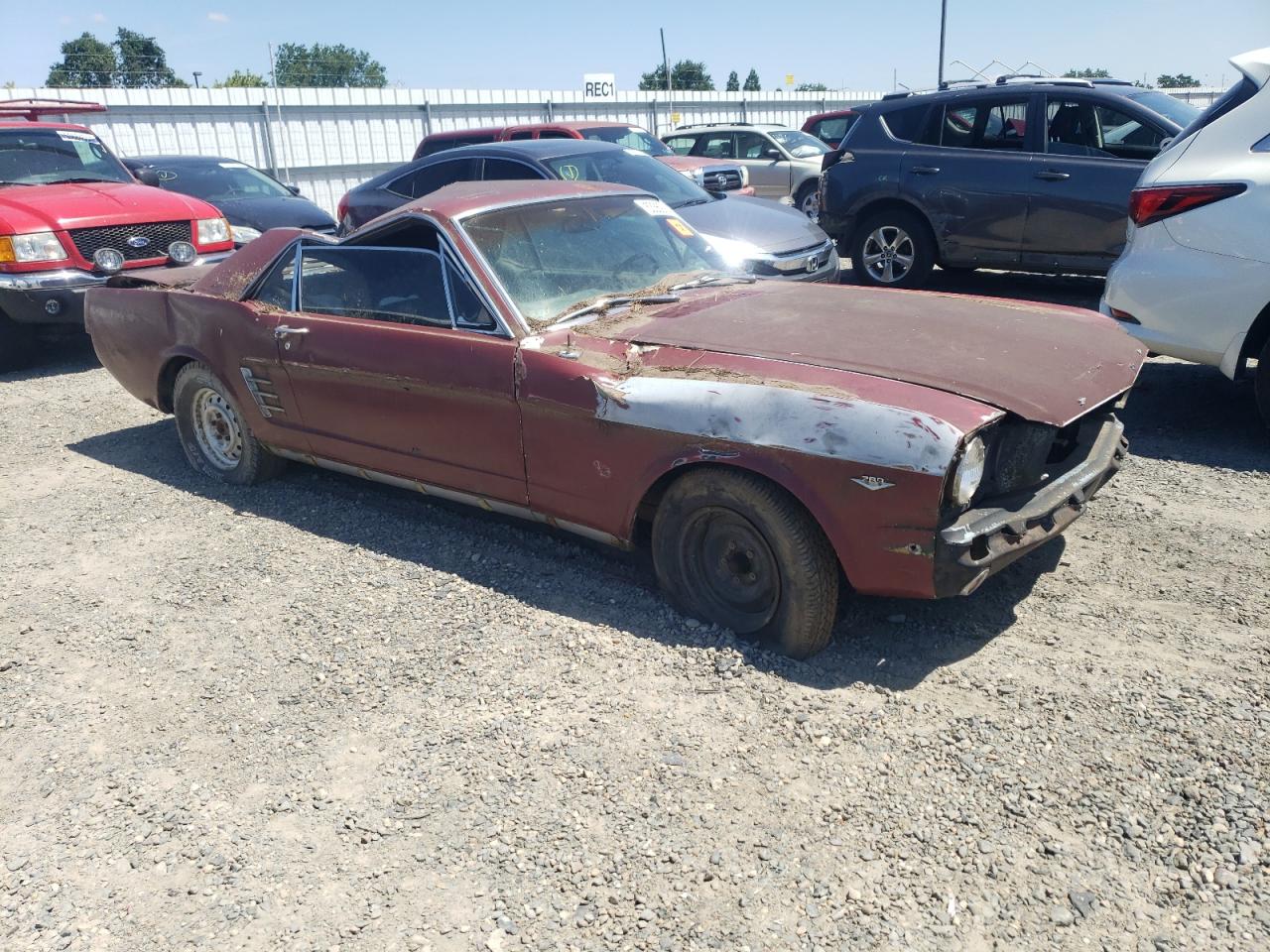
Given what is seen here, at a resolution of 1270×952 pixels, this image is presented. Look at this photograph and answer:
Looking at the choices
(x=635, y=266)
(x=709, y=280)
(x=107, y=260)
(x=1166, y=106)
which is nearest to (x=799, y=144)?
(x=1166, y=106)

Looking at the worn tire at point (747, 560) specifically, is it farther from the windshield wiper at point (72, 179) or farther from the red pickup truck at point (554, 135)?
the red pickup truck at point (554, 135)

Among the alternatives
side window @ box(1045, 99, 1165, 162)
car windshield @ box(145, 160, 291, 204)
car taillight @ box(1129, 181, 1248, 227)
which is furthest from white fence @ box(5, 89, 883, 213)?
car taillight @ box(1129, 181, 1248, 227)

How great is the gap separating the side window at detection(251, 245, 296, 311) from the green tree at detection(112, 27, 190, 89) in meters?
63.9

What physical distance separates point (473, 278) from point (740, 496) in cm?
156

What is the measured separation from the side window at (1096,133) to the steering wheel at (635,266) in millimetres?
5276

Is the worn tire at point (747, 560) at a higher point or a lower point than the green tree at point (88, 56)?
lower

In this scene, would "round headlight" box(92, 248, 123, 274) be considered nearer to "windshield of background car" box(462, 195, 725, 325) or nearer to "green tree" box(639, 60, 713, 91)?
"windshield of background car" box(462, 195, 725, 325)

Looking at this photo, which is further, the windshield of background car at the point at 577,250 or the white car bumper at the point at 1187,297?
the white car bumper at the point at 1187,297

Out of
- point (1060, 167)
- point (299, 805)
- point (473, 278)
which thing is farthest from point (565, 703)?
point (1060, 167)

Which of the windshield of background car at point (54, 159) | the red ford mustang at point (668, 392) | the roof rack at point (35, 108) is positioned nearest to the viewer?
the red ford mustang at point (668, 392)

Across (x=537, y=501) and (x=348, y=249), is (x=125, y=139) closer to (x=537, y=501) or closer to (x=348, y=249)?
(x=348, y=249)

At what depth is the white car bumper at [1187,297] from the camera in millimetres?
4770

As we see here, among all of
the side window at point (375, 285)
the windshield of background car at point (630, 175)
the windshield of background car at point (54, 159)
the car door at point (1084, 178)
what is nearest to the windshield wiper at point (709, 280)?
the side window at point (375, 285)

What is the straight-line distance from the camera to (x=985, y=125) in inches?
340
